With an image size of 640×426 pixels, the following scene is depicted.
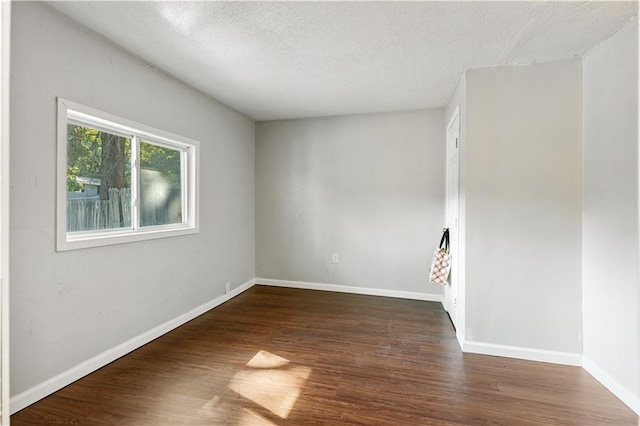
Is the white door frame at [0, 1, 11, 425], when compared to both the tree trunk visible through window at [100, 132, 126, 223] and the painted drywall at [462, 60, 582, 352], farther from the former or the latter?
the painted drywall at [462, 60, 582, 352]

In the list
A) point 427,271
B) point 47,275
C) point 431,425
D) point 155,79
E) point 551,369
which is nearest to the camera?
point 431,425

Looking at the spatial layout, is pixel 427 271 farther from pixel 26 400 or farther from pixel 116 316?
pixel 26 400

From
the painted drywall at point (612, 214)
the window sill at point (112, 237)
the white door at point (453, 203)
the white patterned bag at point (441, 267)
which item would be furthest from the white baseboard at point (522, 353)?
the window sill at point (112, 237)

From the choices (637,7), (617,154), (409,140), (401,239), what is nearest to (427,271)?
(401,239)

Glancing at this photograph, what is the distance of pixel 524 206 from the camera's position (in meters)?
2.46

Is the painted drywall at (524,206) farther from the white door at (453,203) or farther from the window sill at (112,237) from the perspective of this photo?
the window sill at (112,237)

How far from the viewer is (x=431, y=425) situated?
1688 mm

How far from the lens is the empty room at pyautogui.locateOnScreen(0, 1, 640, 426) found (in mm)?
1809

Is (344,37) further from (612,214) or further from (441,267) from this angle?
(441,267)

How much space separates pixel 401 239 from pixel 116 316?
3146mm

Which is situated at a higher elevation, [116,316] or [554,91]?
[554,91]

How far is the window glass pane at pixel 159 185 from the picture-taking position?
2812 mm

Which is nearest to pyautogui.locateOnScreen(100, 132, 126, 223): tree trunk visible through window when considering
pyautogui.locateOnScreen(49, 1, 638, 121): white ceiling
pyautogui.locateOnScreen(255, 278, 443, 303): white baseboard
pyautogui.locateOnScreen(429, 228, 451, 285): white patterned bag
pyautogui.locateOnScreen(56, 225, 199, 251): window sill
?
pyautogui.locateOnScreen(56, 225, 199, 251): window sill

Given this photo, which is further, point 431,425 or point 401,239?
point 401,239
